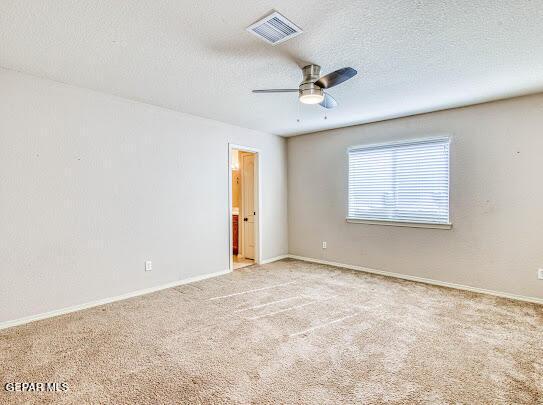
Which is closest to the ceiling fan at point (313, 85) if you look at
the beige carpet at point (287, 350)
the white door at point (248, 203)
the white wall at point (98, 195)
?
the white wall at point (98, 195)

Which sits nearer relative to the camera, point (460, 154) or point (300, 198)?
point (460, 154)

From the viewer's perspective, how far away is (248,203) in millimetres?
5883

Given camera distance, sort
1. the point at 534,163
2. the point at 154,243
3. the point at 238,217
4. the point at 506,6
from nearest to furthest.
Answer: the point at 506,6
the point at 534,163
the point at 154,243
the point at 238,217

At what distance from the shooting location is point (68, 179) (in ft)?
10.5

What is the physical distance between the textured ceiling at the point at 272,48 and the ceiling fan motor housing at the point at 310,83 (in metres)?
0.12

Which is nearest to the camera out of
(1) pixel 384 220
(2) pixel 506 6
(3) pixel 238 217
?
(2) pixel 506 6

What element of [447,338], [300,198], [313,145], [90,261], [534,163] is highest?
[313,145]

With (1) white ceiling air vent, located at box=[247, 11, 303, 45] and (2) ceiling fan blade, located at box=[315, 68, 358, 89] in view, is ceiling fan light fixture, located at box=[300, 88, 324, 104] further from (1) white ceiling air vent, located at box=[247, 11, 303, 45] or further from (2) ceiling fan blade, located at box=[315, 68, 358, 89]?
(1) white ceiling air vent, located at box=[247, 11, 303, 45]

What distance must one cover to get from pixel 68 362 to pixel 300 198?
14.4 ft

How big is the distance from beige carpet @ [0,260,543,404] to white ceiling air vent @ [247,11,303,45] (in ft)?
8.21

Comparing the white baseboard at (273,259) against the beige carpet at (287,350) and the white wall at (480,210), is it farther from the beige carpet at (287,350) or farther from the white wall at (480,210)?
the beige carpet at (287,350)

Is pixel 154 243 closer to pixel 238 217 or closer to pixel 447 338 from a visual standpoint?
pixel 238 217

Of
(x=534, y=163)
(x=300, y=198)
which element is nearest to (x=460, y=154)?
(x=534, y=163)

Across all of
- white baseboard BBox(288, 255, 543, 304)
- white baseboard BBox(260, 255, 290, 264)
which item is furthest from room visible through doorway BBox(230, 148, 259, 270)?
white baseboard BBox(288, 255, 543, 304)
